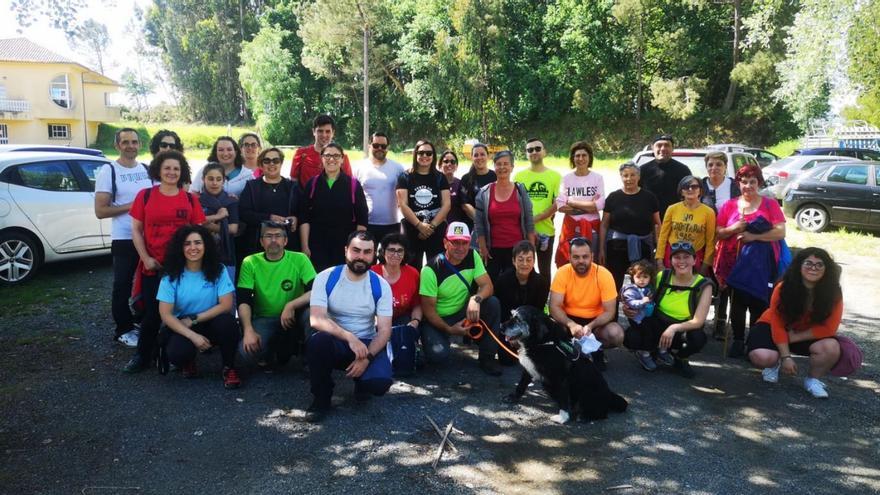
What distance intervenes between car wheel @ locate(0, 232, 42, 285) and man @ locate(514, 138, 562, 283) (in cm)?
627

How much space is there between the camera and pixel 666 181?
6281mm

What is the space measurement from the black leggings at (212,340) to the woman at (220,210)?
78 centimetres

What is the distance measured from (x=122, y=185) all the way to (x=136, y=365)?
5.48ft

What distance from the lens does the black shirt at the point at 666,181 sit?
6.27 meters

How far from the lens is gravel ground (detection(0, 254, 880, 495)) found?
134 inches

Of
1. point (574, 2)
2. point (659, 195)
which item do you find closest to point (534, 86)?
point (574, 2)

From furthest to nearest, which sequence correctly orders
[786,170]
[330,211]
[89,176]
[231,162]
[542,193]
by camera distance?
[786,170] < [89,176] < [542,193] < [231,162] < [330,211]

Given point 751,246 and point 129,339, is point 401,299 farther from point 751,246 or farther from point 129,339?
point 751,246

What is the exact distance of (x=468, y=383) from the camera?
4898mm

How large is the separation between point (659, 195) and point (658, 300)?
5.16 ft

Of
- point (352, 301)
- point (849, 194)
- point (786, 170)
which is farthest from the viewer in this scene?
point (786, 170)

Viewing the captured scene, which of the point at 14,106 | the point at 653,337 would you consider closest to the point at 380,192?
the point at 653,337

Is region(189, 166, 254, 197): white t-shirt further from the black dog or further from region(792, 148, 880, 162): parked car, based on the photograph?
region(792, 148, 880, 162): parked car

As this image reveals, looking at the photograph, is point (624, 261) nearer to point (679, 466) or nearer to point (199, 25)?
point (679, 466)
